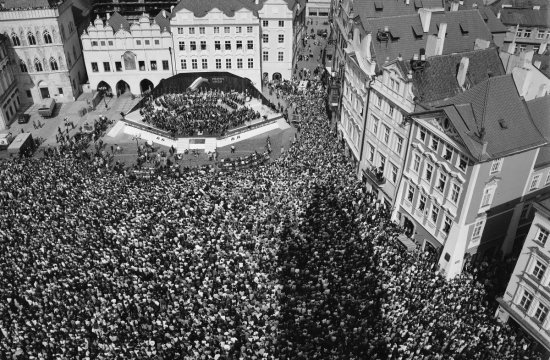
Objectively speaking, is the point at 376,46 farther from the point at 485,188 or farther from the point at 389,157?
the point at 485,188

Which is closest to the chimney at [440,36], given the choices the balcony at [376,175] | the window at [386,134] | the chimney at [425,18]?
the chimney at [425,18]

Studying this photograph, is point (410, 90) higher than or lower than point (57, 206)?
higher

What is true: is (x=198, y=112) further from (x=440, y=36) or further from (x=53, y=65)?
(x=440, y=36)

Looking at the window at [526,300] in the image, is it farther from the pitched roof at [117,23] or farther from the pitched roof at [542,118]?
the pitched roof at [117,23]

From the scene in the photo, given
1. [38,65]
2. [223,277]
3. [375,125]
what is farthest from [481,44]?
[38,65]

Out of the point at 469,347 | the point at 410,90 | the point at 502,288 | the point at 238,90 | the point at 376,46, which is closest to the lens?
the point at 469,347

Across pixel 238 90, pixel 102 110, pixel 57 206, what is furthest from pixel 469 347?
pixel 102 110
